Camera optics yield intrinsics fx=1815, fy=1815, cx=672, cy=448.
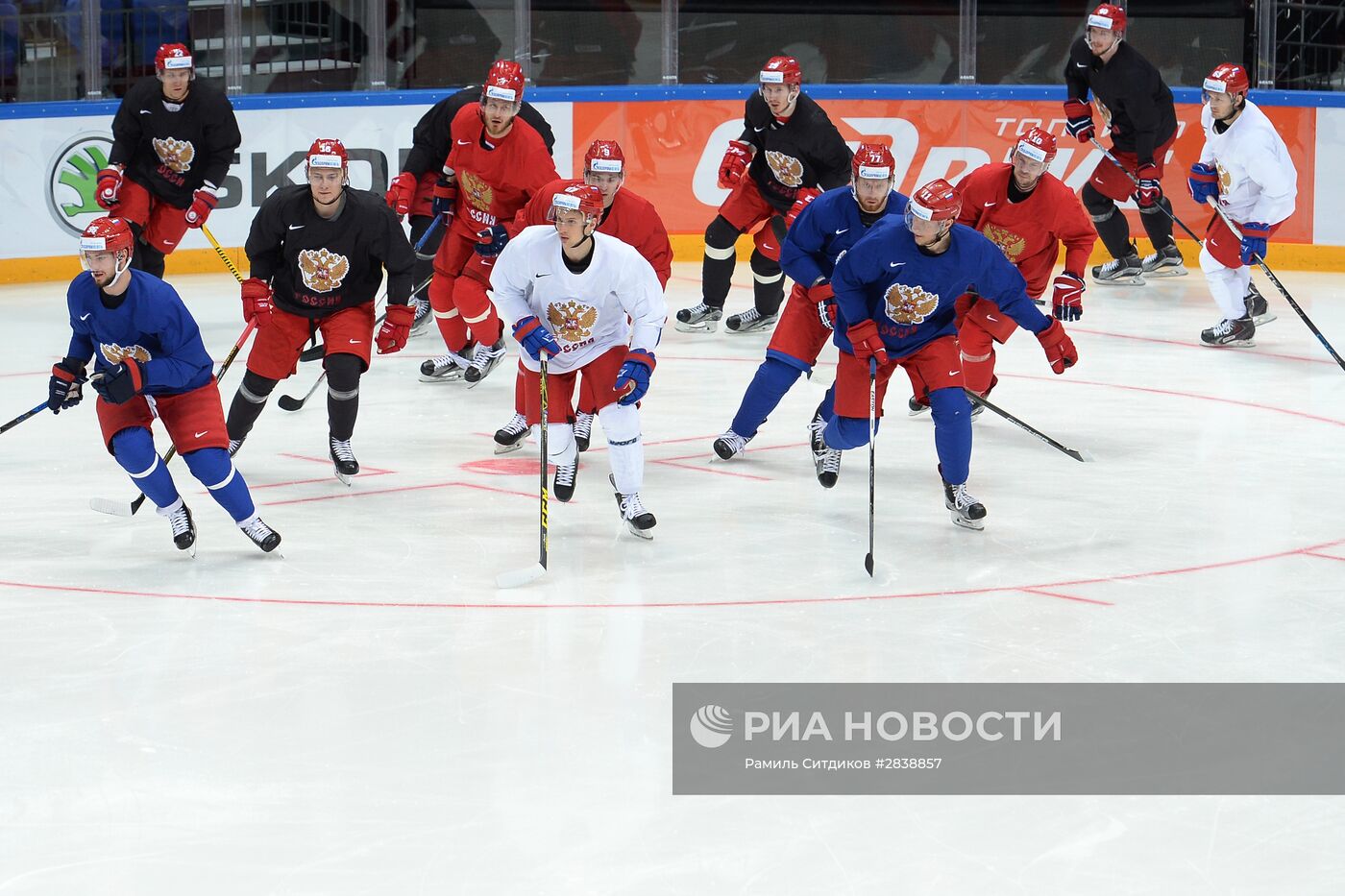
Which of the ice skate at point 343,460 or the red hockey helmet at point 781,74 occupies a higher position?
the red hockey helmet at point 781,74

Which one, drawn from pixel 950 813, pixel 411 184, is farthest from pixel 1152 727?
pixel 411 184

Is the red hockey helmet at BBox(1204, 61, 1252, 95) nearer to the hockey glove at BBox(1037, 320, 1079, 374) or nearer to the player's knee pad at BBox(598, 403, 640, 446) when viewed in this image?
the hockey glove at BBox(1037, 320, 1079, 374)

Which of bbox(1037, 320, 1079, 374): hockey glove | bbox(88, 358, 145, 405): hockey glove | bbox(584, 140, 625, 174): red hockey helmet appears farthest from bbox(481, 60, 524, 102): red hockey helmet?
bbox(88, 358, 145, 405): hockey glove

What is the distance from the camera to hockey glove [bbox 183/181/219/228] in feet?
25.9

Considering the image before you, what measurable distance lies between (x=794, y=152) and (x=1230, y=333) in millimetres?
2144

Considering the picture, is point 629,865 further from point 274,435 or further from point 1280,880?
point 274,435

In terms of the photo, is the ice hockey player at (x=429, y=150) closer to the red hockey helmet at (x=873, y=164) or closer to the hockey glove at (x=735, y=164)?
the hockey glove at (x=735, y=164)

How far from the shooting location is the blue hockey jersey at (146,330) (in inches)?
183

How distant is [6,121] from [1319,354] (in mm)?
6597

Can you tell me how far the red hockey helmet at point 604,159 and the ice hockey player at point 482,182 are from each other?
2.50 feet

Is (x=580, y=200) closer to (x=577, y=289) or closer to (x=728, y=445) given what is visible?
(x=577, y=289)

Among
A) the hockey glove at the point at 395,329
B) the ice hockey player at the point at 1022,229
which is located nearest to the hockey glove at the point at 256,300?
the hockey glove at the point at 395,329

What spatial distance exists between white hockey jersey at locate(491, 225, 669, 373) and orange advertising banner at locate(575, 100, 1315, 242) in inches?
216

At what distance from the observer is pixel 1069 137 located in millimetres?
10383
